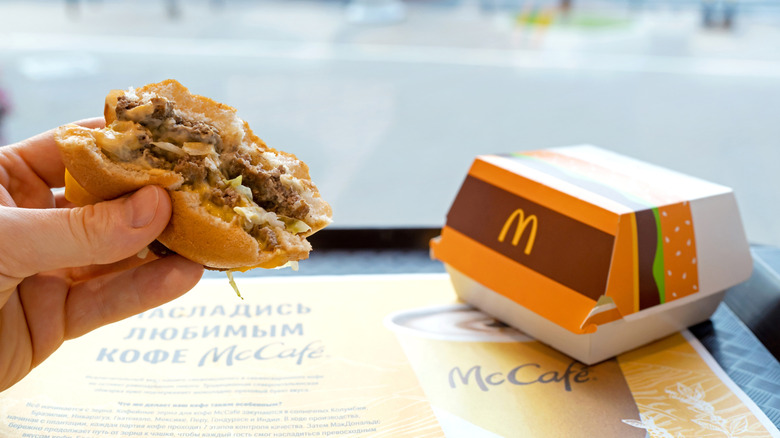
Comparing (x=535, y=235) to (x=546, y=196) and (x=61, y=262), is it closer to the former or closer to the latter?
(x=546, y=196)

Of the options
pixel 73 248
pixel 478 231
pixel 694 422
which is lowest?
Result: pixel 694 422

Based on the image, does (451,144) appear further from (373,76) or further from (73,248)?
(73,248)

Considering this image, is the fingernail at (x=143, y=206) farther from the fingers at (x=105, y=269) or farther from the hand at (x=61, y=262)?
the fingers at (x=105, y=269)

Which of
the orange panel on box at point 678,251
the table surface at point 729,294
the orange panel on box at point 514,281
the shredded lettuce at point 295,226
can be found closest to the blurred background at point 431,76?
the table surface at point 729,294

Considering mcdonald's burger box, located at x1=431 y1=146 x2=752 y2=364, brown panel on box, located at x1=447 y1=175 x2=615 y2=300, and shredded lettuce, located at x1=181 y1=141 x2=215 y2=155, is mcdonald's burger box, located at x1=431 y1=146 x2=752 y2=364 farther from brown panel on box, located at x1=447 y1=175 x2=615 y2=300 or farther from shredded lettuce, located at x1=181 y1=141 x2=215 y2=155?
shredded lettuce, located at x1=181 y1=141 x2=215 y2=155

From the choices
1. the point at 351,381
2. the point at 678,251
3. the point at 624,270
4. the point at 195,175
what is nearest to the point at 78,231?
the point at 195,175

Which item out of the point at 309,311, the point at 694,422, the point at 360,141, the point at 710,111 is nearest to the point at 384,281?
the point at 309,311
